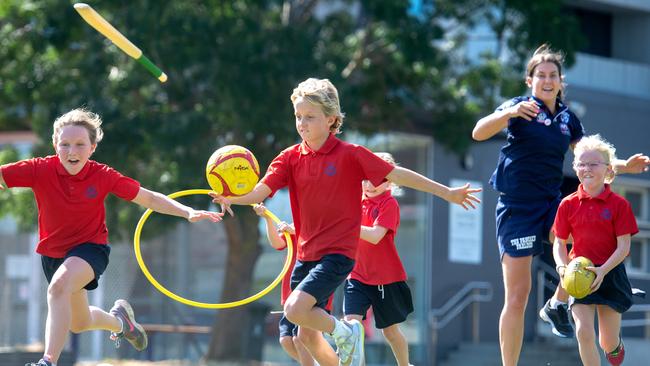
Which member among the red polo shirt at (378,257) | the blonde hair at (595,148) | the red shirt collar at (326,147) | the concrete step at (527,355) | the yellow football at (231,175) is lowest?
the concrete step at (527,355)

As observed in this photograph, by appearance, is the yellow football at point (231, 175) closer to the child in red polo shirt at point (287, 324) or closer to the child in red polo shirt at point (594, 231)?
the child in red polo shirt at point (287, 324)

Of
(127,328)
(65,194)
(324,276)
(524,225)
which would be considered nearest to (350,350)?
(324,276)

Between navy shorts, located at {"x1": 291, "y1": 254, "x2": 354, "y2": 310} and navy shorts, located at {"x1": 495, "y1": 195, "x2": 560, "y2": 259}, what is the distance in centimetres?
129

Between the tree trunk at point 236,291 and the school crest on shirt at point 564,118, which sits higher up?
the school crest on shirt at point 564,118

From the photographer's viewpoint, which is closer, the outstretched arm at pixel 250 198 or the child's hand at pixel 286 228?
the outstretched arm at pixel 250 198

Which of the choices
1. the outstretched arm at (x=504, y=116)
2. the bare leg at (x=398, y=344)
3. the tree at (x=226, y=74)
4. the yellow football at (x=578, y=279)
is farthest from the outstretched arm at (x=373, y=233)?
the tree at (x=226, y=74)

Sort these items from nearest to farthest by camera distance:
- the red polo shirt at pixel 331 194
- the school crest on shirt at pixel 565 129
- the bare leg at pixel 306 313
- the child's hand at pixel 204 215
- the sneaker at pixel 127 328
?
the bare leg at pixel 306 313 < the red polo shirt at pixel 331 194 < the child's hand at pixel 204 215 < the school crest on shirt at pixel 565 129 < the sneaker at pixel 127 328

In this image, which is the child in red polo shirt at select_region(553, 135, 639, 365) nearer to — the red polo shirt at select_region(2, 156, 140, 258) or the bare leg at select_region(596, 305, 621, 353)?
the bare leg at select_region(596, 305, 621, 353)

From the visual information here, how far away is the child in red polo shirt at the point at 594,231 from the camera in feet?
27.9

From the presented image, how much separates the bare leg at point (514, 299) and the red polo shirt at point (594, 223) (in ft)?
1.39

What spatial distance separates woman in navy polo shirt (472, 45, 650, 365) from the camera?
840 centimetres

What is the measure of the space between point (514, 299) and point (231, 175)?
2.26m

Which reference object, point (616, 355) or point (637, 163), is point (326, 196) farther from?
point (616, 355)

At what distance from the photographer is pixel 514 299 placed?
8367mm
